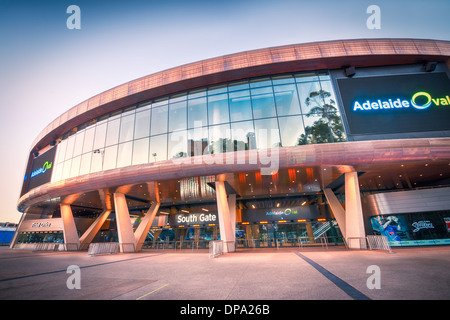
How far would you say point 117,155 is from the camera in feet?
61.9

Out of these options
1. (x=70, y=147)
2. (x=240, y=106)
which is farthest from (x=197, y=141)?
(x=70, y=147)

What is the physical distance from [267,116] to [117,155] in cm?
1404

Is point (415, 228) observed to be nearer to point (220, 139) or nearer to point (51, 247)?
point (220, 139)

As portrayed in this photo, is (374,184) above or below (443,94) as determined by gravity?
below

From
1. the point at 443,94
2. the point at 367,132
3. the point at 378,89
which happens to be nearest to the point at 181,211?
the point at 367,132

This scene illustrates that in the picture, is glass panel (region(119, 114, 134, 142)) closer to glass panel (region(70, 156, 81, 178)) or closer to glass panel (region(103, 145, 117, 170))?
glass panel (region(103, 145, 117, 170))

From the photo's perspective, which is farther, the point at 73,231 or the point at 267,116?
the point at 73,231

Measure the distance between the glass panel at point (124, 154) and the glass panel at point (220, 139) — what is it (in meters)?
7.82

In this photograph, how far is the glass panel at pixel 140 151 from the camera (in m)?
17.6

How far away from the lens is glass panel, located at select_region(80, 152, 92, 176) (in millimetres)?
20359
